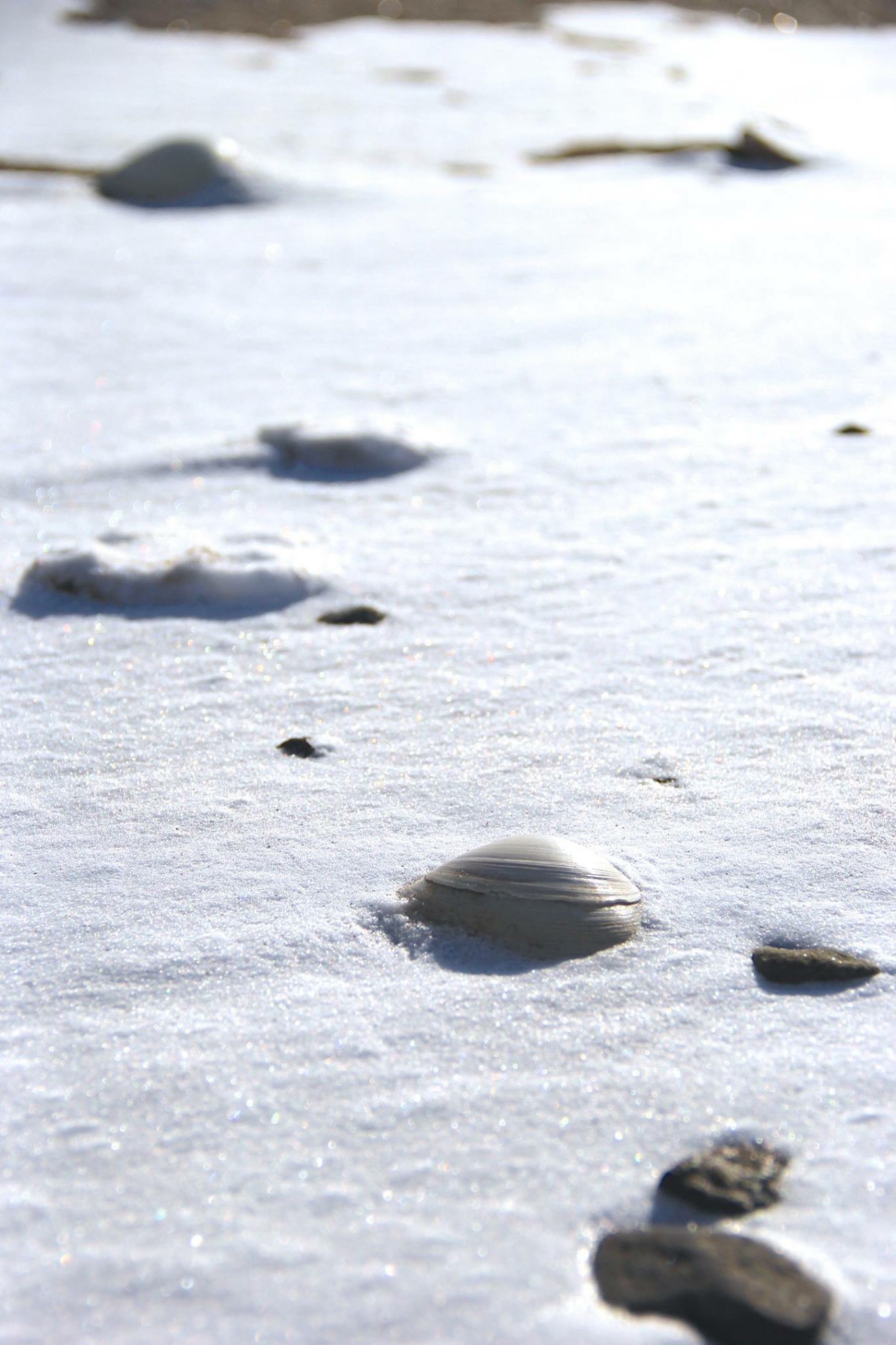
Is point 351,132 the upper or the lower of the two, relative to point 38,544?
upper

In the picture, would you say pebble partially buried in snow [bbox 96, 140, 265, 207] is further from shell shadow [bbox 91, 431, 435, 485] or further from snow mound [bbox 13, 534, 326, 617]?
snow mound [bbox 13, 534, 326, 617]

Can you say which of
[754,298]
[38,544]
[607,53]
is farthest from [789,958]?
[607,53]

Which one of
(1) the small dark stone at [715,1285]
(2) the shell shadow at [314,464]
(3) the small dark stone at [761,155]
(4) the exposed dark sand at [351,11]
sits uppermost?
(4) the exposed dark sand at [351,11]

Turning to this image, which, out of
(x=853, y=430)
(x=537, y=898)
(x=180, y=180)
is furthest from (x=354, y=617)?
(x=180, y=180)

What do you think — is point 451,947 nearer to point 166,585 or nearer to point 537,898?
point 537,898

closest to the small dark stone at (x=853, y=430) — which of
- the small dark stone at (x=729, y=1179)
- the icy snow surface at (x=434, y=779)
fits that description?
the icy snow surface at (x=434, y=779)

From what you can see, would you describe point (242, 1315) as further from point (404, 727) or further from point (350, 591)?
point (350, 591)

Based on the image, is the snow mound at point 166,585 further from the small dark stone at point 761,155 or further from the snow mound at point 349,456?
the small dark stone at point 761,155
